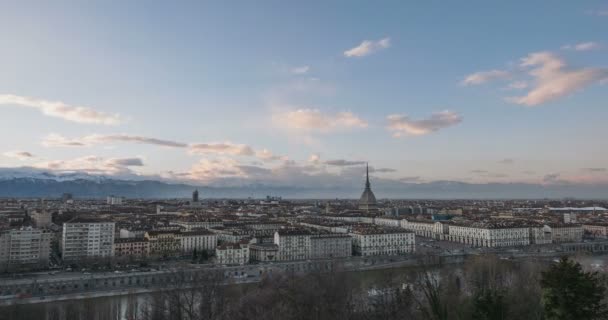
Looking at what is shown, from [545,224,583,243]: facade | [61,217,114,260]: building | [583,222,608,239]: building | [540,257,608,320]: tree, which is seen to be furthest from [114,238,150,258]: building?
[583,222,608,239]: building

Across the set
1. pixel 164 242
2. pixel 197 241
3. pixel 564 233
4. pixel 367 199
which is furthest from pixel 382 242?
pixel 367 199

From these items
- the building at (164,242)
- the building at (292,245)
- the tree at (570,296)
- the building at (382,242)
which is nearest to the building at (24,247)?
the building at (164,242)

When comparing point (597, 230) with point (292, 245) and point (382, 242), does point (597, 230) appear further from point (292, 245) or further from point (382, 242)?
point (292, 245)

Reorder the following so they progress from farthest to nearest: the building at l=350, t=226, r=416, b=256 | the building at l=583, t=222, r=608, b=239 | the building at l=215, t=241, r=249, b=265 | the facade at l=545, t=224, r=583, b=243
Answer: the building at l=583, t=222, r=608, b=239
the facade at l=545, t=224, r=583, b=243
the building at l=350, t=226, r=416, b=256
the building at l=215, t=241, r=249, b=265

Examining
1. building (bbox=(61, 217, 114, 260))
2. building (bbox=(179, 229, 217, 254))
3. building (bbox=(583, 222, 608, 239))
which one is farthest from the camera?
building (bbox=(583, 222, 608, 239))

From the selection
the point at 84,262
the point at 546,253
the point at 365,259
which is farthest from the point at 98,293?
the point at 546,253

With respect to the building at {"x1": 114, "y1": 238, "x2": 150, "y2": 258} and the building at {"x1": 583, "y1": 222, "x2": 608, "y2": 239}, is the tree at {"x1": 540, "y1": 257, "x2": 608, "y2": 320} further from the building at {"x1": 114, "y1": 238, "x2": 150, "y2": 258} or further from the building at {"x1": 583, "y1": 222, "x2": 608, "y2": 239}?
the building at {"x1": 583, "y1": 222, "x2": 608, "y2": 239}

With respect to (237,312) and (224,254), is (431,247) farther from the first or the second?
(237,312)

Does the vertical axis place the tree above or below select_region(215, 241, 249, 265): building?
above

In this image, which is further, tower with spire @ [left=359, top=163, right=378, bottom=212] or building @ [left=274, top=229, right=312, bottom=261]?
tower with spire @ [left=359, top=163, right=378, bottom=212]

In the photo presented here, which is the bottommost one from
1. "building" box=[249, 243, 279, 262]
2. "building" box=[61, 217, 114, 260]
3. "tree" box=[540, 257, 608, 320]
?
"building" box=[249, 243, 279, 262]
